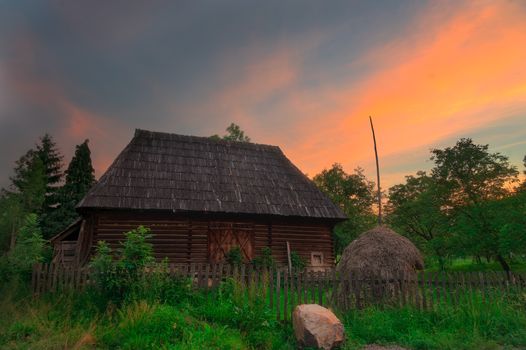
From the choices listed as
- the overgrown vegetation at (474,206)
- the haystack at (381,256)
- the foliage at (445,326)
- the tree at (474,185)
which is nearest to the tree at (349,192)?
the overgrown vegetation at (474,206)

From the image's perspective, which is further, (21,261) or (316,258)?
(316,258)

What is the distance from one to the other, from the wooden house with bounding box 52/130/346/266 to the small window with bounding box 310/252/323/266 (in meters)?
0.05

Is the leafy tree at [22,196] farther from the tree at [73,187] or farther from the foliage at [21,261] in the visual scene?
the foliage at [21,261]

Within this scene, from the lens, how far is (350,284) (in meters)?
8.52

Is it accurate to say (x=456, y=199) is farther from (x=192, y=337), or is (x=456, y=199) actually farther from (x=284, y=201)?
(x=192, y=337)

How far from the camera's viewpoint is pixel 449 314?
7.82 metres

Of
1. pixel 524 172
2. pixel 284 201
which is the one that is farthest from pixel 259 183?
pixel 524 172

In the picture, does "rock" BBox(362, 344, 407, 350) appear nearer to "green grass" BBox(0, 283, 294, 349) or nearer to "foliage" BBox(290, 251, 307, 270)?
"green grass" BBox(0, 283, 294, 349)

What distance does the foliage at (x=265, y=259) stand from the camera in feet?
50.3

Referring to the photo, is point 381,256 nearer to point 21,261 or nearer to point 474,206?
point 21,261

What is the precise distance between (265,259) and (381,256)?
6.00 m

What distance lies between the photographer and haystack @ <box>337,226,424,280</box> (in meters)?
10.4

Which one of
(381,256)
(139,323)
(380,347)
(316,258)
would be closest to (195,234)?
(316,258)

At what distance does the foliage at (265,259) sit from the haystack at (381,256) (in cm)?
437
